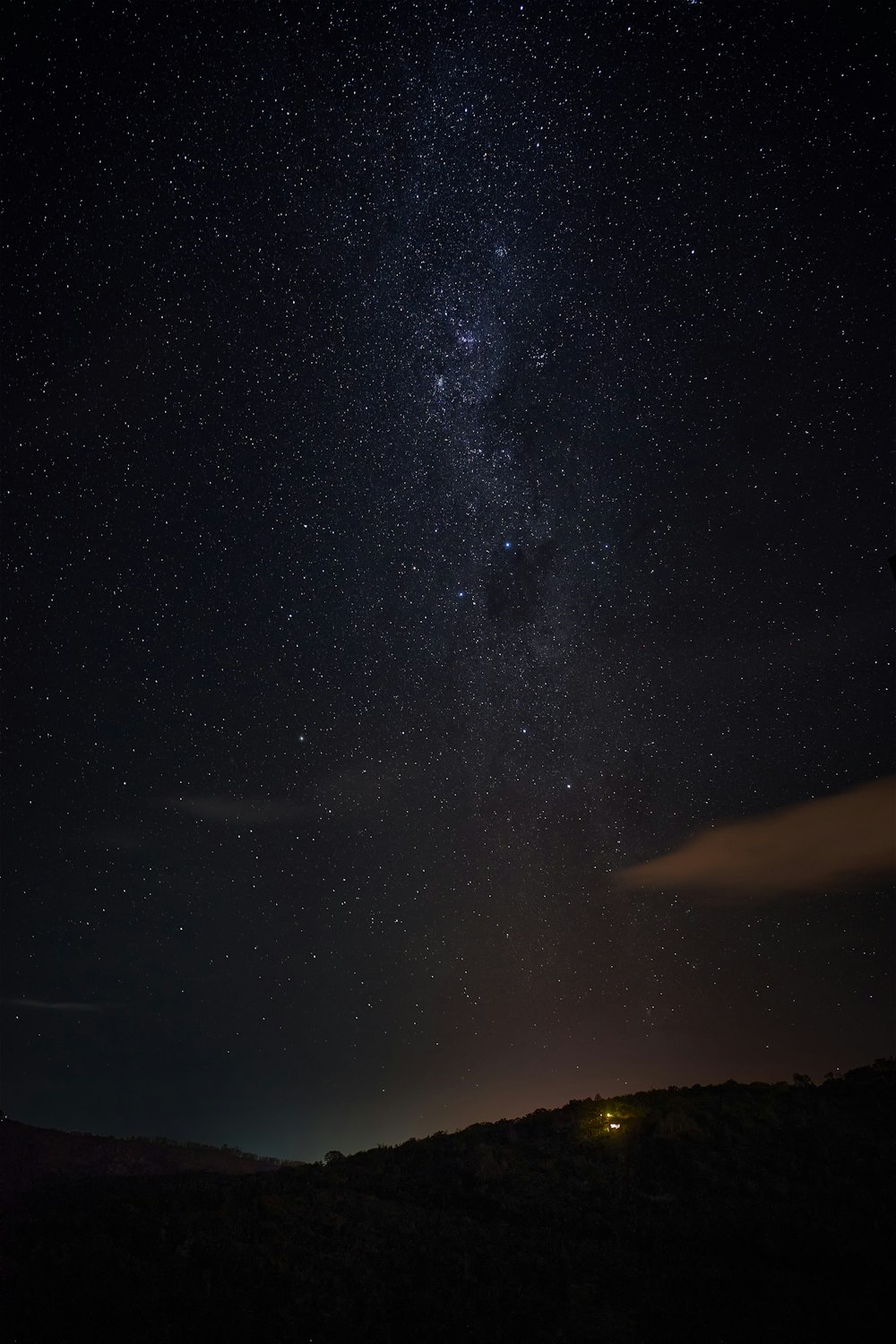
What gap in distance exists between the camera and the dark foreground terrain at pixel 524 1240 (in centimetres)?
1051

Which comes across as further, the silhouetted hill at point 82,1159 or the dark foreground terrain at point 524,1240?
the silhouetted hill at point 82,1159

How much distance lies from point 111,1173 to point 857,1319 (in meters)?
27.2

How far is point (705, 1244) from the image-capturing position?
42.5ft

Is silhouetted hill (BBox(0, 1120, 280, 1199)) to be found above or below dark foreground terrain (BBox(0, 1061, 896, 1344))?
above

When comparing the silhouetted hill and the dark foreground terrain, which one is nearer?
the dark foreground terrain

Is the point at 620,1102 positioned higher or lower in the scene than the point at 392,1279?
higher

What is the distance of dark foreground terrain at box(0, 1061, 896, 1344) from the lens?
1051 centimetres

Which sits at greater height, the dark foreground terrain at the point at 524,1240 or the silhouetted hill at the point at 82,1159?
the silhouetted hill at the point at 82,1159

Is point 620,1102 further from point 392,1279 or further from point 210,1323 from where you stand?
point 210,1323

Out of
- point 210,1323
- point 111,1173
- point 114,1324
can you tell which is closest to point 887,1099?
point 210,1323

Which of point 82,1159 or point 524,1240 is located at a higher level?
point 82,1159

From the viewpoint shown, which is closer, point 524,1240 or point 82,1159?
point 524,1240

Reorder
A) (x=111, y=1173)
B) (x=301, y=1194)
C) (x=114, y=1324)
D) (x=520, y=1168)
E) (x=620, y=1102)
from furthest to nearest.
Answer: (x=111, y=1173), (x=620, y=1102), (x=520, y=1168), (x=301, y=1194), (x=114, y=1324)

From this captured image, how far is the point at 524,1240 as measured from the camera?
13.8 meters
